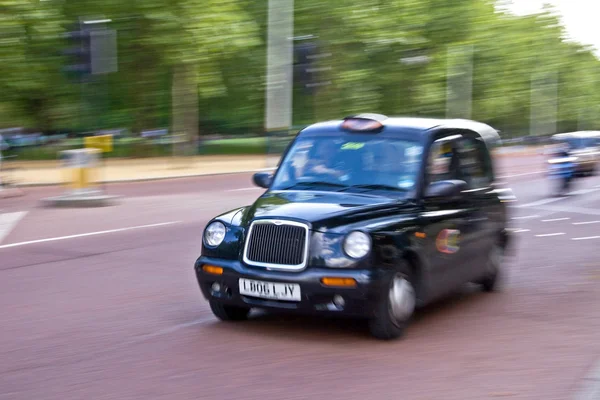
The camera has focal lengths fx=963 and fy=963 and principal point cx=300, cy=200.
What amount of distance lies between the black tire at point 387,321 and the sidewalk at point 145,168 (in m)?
19.7

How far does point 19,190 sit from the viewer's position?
77.9 ft

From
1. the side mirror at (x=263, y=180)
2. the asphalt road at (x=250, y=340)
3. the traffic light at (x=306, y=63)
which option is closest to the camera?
the asphalt road at (x=250, y=340)

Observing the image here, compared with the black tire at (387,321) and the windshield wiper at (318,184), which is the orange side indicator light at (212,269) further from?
the black tire at (387,321)

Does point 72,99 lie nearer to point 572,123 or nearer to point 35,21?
point 35,21

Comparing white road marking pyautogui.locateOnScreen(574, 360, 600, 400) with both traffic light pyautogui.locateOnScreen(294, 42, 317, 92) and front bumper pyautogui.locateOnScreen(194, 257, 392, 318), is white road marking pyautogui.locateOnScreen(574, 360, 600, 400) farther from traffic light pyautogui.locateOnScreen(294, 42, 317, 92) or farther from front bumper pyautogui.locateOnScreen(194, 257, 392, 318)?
traffic light pyautogui.locateOnScreen(294, 42, 317, 92)

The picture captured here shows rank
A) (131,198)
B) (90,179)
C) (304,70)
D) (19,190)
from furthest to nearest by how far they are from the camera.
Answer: (304,70)
(19,190)
(131,198)
(90,179)

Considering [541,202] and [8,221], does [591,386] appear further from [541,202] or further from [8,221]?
[541,202]

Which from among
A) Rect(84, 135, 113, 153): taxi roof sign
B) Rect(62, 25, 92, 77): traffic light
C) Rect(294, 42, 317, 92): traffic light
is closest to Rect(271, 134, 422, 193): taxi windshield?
Rect(84, 135, 113, 153): taxi roof sign

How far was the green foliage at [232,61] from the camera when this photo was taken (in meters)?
36.8

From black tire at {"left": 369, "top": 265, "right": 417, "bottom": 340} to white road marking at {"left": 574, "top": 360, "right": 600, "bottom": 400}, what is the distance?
141cm

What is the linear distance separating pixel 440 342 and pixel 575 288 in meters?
3.09

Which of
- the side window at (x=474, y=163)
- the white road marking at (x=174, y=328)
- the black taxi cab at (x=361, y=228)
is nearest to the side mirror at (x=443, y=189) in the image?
the black taxi cab at (x=361, y=228)

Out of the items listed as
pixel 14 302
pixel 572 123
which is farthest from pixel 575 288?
pixel 572 123

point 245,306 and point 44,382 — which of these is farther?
point 245,306
